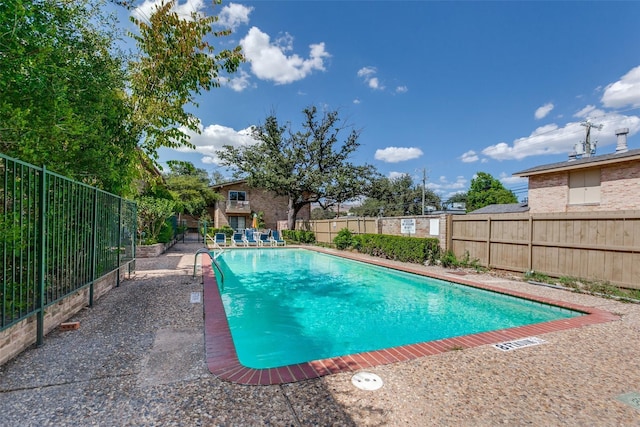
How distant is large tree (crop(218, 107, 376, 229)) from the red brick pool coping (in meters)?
19.4

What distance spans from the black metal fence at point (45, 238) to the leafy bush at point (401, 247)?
9.88 m

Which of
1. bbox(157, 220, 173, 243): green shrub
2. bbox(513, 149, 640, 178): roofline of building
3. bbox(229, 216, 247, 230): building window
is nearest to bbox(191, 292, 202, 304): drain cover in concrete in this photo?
bbox(157, 220, 173, 243): green shrub

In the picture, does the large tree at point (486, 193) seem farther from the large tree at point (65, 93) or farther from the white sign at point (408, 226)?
the large tree at point (65, 93)

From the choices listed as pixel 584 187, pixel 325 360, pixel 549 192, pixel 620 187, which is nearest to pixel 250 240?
pixel 325 360

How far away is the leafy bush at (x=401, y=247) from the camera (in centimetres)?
1138

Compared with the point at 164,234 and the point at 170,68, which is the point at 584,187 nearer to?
the point at 170,68

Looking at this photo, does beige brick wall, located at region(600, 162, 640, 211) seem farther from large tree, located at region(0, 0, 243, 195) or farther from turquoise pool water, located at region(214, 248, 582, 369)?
large tree, located at region(0, 0, 243, 195)

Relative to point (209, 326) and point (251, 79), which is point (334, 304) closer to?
point (209, 326)

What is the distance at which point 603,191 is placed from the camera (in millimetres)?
14281

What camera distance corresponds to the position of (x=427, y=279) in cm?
911

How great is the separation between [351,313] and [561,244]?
6.03 m

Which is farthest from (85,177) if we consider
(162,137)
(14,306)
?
(14,306)

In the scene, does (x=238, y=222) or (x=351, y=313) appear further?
(x=238, y=222)

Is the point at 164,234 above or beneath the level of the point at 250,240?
above
